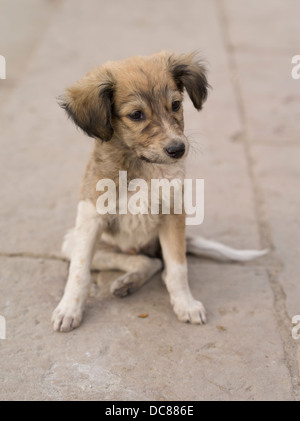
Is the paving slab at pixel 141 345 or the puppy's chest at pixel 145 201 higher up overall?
the puppy's chest at pixel 145 201

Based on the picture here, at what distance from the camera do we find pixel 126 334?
3.33 meters

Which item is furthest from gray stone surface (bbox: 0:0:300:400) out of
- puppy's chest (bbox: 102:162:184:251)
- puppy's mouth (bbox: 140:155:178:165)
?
puppy's mouth (bbox: 140:155:178:165)

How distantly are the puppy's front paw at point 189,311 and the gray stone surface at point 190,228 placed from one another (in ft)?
0.14

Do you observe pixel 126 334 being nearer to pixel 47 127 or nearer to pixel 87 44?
pixel 47 127

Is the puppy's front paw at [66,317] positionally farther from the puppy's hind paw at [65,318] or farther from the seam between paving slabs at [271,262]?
the seam between paving slabs at [271,262]

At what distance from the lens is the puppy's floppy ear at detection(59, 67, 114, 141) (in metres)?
3.19

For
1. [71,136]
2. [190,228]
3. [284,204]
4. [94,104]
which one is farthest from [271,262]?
[71,136]

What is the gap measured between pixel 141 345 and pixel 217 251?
999 mm

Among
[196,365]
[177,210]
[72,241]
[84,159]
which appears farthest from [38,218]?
[196,365]

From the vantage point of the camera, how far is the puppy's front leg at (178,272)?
3449mm

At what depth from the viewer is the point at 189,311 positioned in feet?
11.3

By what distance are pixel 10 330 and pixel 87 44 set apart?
5.13 meters

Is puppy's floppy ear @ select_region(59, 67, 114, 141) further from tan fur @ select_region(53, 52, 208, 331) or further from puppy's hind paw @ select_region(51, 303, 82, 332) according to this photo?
puppy's hind paw @ select_region(51, 303, 82, 332)

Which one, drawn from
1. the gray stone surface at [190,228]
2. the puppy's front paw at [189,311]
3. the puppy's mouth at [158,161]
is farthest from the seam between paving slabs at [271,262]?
the puppy's mouth at [158,161]
